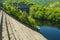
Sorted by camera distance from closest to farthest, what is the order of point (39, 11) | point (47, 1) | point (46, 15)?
point (46, 15) < point (39, 11) < point (47, 1)

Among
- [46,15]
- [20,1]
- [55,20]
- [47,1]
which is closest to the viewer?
[55,20]

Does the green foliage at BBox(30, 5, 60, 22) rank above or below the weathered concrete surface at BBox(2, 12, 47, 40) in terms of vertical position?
below

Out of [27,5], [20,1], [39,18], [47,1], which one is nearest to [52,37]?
[39,18]

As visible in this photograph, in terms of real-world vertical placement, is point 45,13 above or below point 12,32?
below

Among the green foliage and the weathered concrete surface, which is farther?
the green foliage

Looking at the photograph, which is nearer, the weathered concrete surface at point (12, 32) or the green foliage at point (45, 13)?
the weathered concrete surface at point (12, 32)

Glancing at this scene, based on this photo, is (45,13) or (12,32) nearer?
(12,32)

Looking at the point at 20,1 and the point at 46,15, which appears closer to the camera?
the point at 46,15

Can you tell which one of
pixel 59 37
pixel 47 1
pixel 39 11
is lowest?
pixel 47 1

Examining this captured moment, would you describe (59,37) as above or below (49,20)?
above

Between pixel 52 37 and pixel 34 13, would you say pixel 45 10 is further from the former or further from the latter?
pixel 52 37

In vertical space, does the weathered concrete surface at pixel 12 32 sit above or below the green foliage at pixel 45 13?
above
